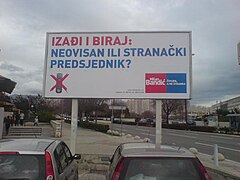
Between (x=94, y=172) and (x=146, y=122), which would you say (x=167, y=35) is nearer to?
(x=94, y=172)

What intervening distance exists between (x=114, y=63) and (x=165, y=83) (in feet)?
6.52

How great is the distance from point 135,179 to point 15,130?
25.0 m

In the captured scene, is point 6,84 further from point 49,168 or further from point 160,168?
point 160,168

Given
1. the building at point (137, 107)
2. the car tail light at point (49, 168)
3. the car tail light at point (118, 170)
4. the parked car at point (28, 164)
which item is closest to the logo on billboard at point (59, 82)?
the parked car at point (28, 164)

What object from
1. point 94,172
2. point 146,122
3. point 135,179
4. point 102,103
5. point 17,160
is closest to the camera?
point 135,179

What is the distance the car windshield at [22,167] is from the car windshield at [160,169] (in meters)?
1.19

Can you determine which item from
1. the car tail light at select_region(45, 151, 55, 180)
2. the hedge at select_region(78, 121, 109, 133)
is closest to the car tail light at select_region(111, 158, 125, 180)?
the car tail light at select_region(45, 151, 55, 180)

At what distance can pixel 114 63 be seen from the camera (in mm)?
9594

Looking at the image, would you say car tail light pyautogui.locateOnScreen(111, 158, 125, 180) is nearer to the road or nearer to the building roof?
the road

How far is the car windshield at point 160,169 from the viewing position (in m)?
3.43

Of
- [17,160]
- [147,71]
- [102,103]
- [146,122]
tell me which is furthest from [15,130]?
[146,122]

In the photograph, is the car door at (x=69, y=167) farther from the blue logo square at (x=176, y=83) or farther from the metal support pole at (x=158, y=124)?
the blue logo square at (x=176, y=83)

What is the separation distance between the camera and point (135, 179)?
3.42 metres

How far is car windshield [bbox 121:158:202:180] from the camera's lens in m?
3.43
